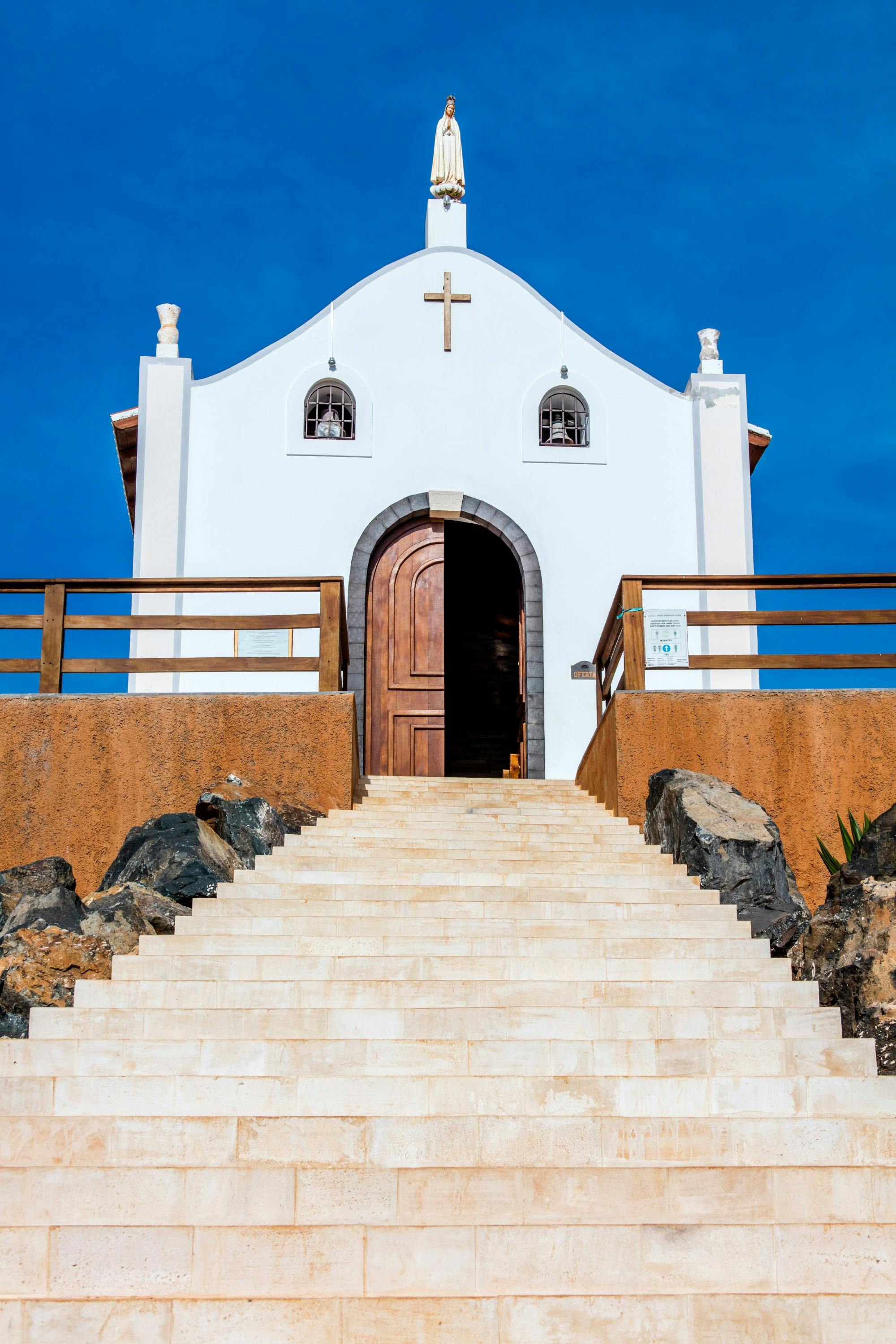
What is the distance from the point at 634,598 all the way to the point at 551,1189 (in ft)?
18.6

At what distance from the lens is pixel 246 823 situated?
827 centimetres

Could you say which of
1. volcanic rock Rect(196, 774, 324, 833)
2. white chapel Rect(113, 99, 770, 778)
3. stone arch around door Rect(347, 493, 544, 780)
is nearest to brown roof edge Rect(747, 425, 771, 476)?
white chapel Rect(113, 99, 770, 778)

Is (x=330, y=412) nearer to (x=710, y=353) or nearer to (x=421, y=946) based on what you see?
(x=710, y=353)

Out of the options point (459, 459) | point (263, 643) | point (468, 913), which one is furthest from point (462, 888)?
point (459, 459)

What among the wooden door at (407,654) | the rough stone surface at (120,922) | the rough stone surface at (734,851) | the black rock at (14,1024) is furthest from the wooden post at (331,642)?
the black rock at (14,1024)

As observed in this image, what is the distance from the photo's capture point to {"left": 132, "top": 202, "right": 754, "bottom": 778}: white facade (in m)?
12.7

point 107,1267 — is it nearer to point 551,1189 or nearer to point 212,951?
point 551,1189

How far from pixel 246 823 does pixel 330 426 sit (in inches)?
230

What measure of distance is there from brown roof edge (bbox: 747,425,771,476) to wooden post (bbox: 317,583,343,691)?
5702mm

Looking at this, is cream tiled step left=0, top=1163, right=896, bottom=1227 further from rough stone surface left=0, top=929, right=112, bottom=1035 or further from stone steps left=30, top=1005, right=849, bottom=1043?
rough stone surface left=0, top=929, right=112, bottom=1035

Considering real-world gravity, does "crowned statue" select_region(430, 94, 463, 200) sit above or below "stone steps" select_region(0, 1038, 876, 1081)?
above

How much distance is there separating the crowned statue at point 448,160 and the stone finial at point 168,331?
9.59ft

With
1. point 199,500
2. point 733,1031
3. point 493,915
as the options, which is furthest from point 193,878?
point 199,500

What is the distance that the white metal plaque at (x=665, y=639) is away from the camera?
9.40m
